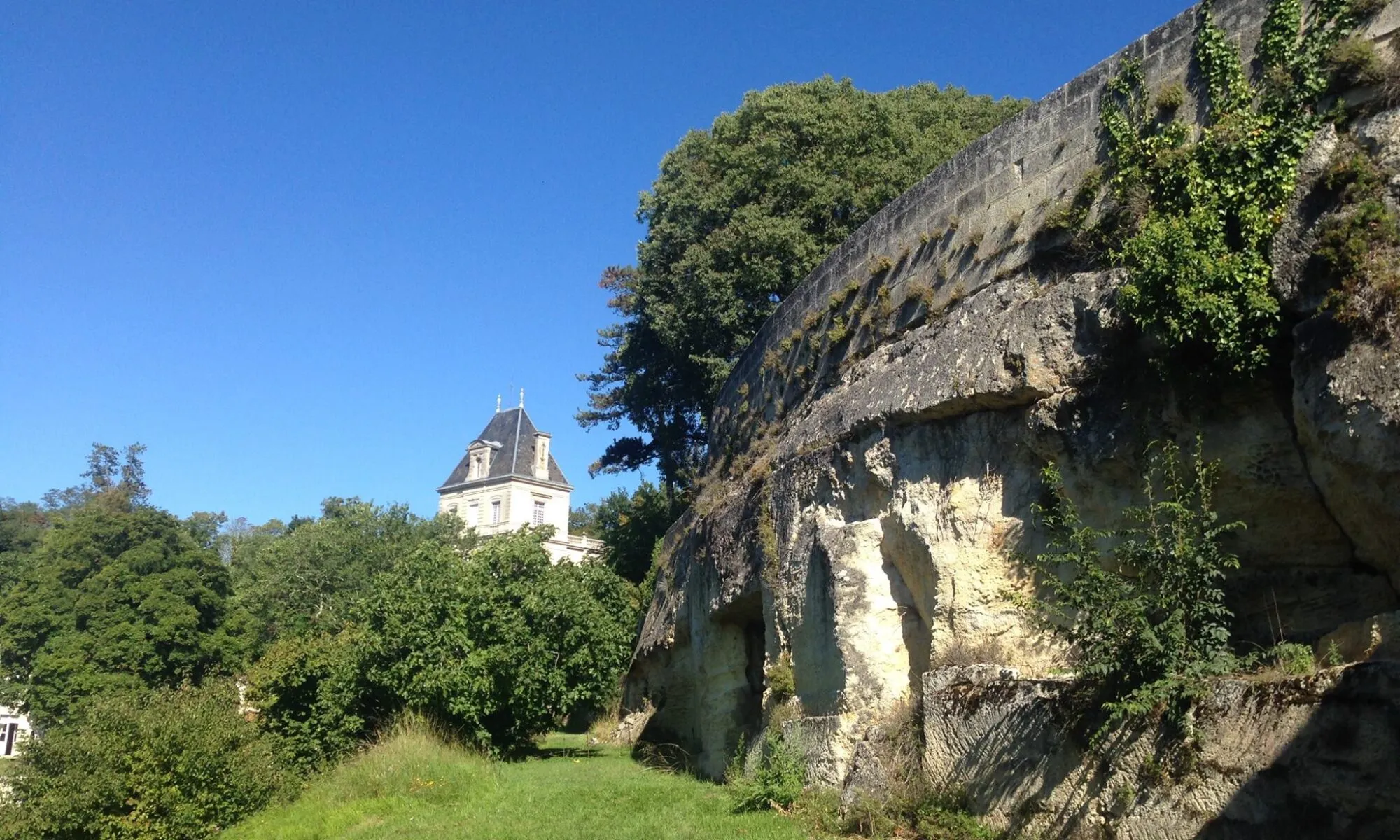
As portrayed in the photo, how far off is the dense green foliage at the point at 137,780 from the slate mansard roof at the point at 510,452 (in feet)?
173

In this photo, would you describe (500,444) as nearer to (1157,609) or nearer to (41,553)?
(41,553)

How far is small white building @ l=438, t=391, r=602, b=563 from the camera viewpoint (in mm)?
67562

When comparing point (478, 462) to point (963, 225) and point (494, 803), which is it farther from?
point (963, 225)

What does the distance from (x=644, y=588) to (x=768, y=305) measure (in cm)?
636

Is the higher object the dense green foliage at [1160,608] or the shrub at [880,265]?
the shrub at [880,265]

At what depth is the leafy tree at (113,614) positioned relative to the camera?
28.9 m

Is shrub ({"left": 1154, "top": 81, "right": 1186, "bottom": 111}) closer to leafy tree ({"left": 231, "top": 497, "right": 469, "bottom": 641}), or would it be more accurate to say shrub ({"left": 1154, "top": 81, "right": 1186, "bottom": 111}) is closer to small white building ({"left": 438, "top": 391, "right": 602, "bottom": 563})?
leafy tree ({"left": 231, "top": 497, "right": 469, "bottom": 641})

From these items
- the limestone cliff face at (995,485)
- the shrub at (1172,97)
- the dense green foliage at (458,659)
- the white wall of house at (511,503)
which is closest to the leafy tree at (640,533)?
the dense green foliage at (458,659)

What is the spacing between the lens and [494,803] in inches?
510

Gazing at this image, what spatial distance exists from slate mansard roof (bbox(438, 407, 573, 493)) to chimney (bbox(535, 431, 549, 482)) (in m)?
0.26

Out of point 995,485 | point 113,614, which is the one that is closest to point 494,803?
point 995,485

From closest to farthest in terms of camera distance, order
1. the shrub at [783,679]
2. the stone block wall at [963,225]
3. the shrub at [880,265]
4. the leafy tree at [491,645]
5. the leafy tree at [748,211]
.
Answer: the stone block wall at [963,225], the shrub at [783,679], the shrub at [880,265], the leafy tree at [491,645], the leafy tree at [748,211]

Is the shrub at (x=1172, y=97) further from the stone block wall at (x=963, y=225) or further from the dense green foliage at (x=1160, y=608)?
the dense green foliage at (x=1160, y=608)

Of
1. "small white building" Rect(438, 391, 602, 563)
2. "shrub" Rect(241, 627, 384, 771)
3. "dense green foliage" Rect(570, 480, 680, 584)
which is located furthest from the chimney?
"shrub" Rect(241, 627, 384, 771)
